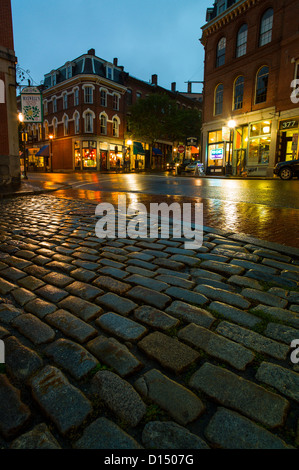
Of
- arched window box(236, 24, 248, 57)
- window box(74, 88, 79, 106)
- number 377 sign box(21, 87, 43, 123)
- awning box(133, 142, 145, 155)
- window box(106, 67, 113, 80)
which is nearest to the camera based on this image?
number 377 sign box(21, 87, 43, 123)

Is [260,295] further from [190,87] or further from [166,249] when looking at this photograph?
[190,87]

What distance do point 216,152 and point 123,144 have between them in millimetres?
17946

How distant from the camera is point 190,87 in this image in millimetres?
72562

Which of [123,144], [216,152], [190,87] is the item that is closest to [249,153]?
[216,152]

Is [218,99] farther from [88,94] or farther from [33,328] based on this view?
[33,328]

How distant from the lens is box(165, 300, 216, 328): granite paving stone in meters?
1.96

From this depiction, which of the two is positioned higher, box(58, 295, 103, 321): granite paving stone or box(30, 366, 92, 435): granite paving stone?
box(58, 295, 103, 321): granite paving stone

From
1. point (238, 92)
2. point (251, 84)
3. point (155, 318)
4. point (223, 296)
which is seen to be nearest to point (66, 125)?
point (238, 92)

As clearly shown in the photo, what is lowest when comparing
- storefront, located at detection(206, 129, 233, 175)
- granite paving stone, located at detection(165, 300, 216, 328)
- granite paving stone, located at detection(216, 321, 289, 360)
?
granite paving stone, located at detection(216, 321, 289, 360)

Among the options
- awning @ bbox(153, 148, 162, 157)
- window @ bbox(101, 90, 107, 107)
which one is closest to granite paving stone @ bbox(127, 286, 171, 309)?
window @ bbox(101, 90, 107, 107)

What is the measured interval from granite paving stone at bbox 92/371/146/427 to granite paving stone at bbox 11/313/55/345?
526 millimetres

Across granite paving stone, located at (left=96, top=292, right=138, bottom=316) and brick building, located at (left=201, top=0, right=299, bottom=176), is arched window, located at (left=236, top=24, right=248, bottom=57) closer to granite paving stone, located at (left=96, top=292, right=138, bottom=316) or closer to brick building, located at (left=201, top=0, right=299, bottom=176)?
brick building, located at (left=201, top=0, right=299, bottom=176)

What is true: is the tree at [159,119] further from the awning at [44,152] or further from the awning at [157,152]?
the awning at [44,152]

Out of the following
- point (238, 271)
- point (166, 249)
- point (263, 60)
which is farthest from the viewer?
point (263, 60)
